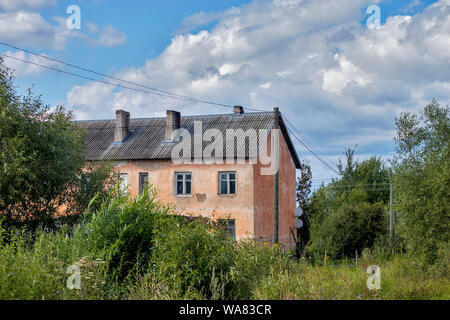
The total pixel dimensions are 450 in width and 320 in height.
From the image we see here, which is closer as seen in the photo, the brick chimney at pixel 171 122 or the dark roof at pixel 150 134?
the dark roof at pixel 150 134

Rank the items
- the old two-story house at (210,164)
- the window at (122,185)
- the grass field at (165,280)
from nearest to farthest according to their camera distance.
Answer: the grass field at (165,280)
the window at (122,185)
the old two-story house at (210,164)

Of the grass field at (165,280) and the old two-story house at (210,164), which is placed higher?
the old two-story house at (210,164)

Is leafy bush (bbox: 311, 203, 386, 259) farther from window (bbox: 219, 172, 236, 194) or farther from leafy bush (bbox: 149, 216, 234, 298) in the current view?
leafy bush (bbox: 149, 216, 234, 298)

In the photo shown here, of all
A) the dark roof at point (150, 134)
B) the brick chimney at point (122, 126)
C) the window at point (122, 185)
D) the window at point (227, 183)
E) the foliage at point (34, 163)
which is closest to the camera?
the window at point (122, 185)

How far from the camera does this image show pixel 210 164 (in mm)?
26766

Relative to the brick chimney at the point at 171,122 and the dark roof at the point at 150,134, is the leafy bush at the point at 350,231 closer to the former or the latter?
the dark roof at the point at 150,134

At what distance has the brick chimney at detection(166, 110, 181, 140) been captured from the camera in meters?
28.8

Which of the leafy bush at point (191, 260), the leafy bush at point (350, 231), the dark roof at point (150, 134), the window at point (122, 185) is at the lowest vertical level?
the leafy bush at point (350, 231)

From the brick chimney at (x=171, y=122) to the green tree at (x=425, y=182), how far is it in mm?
14981

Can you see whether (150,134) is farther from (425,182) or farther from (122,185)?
(425,182)

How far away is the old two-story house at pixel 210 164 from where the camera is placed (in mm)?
26109

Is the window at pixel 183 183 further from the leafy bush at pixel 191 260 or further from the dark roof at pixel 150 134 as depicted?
the leafy bush at pixel 191 260

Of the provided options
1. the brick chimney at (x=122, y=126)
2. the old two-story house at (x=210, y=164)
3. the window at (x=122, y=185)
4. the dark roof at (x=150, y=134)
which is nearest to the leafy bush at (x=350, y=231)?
the old two-story house at (x=210, y=164)

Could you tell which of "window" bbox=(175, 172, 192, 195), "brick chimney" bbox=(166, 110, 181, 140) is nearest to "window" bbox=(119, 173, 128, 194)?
"window" bbox=(175, 172, 192, 195)
